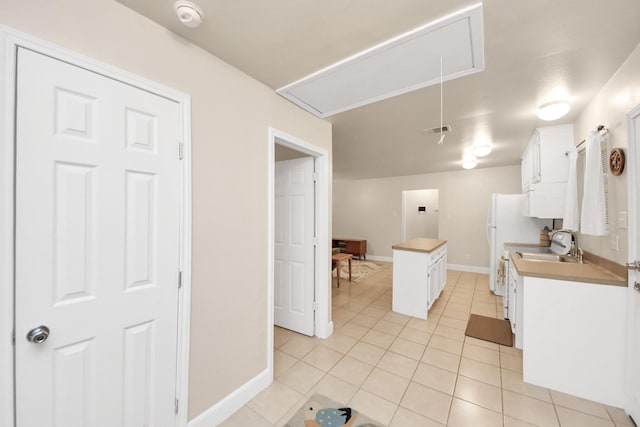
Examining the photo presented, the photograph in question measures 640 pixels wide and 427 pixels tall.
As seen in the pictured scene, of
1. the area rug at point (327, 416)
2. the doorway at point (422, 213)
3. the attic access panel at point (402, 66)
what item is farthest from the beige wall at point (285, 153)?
the doorway at point (422, 213)

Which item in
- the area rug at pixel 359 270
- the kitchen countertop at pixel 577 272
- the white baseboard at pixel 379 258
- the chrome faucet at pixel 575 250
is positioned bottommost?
the area rug at pixel 359 270

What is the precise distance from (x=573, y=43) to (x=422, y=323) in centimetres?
297

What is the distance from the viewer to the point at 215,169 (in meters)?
1.65

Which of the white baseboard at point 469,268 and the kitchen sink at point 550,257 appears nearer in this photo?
the kitchen sink at point 550,257

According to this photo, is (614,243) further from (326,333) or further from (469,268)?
(469,268)

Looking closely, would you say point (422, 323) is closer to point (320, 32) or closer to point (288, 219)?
point (288, 219)

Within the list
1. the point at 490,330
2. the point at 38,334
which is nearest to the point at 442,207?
the point at 490,330

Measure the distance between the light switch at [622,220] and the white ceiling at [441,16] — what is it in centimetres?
100

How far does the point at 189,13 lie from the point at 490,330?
4002 mm

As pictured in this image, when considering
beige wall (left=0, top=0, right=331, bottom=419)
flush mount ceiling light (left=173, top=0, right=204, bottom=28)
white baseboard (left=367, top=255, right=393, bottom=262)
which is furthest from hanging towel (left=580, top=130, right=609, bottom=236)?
white baseboard (left=367, top=255, right=393, bottom=262)

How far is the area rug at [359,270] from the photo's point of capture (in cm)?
545

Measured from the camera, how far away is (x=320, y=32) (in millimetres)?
1429

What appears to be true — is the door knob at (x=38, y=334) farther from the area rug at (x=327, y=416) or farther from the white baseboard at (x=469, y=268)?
the white baseboard at (x=469, y=268)

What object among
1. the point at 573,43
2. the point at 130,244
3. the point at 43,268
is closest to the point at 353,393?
the point at 130,244
